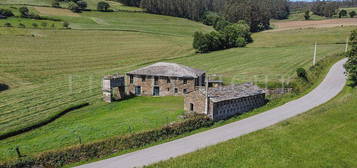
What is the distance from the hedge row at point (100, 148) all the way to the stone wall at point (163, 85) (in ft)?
47.2

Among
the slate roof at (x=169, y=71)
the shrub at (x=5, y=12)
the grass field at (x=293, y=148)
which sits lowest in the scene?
the grass field at (x=293, y=148)

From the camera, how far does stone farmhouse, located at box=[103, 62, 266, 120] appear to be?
3478 centimetres

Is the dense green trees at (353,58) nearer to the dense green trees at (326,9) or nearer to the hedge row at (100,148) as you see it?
the hedge row at (100,148)

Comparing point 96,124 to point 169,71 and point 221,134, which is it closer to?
point 221,134

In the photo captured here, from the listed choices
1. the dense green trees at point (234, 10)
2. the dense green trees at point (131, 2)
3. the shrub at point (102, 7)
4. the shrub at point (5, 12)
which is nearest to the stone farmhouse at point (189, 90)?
the shrub at point (5, 12)

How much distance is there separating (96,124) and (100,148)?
724cm

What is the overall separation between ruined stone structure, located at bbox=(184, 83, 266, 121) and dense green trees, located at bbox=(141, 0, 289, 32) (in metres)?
97.5

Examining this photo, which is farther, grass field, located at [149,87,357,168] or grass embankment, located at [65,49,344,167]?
grass embankment, located at [65,49,344,167]

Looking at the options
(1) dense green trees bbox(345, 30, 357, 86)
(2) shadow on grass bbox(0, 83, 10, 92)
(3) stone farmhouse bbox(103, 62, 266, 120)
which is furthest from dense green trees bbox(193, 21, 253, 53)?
(2) shadow on grass bbox(0, 83, 10, 92)

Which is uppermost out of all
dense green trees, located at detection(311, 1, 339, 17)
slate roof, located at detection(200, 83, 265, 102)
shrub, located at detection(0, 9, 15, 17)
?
dense green trees, located at detection(311, 1, 339, 17)

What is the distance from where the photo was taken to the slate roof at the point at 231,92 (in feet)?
114

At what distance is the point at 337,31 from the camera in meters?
98.8

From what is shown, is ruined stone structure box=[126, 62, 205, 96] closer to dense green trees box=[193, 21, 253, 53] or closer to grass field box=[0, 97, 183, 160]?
grass field box=[0, 97, 183, 160]

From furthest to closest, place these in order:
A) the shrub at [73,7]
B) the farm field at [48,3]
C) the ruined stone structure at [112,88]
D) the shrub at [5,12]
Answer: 1. the shrub at [73,7]
2. the farm field at [48,3]
3. the shrub at [5,12]
4. the ruined stone structure at [112,88]
